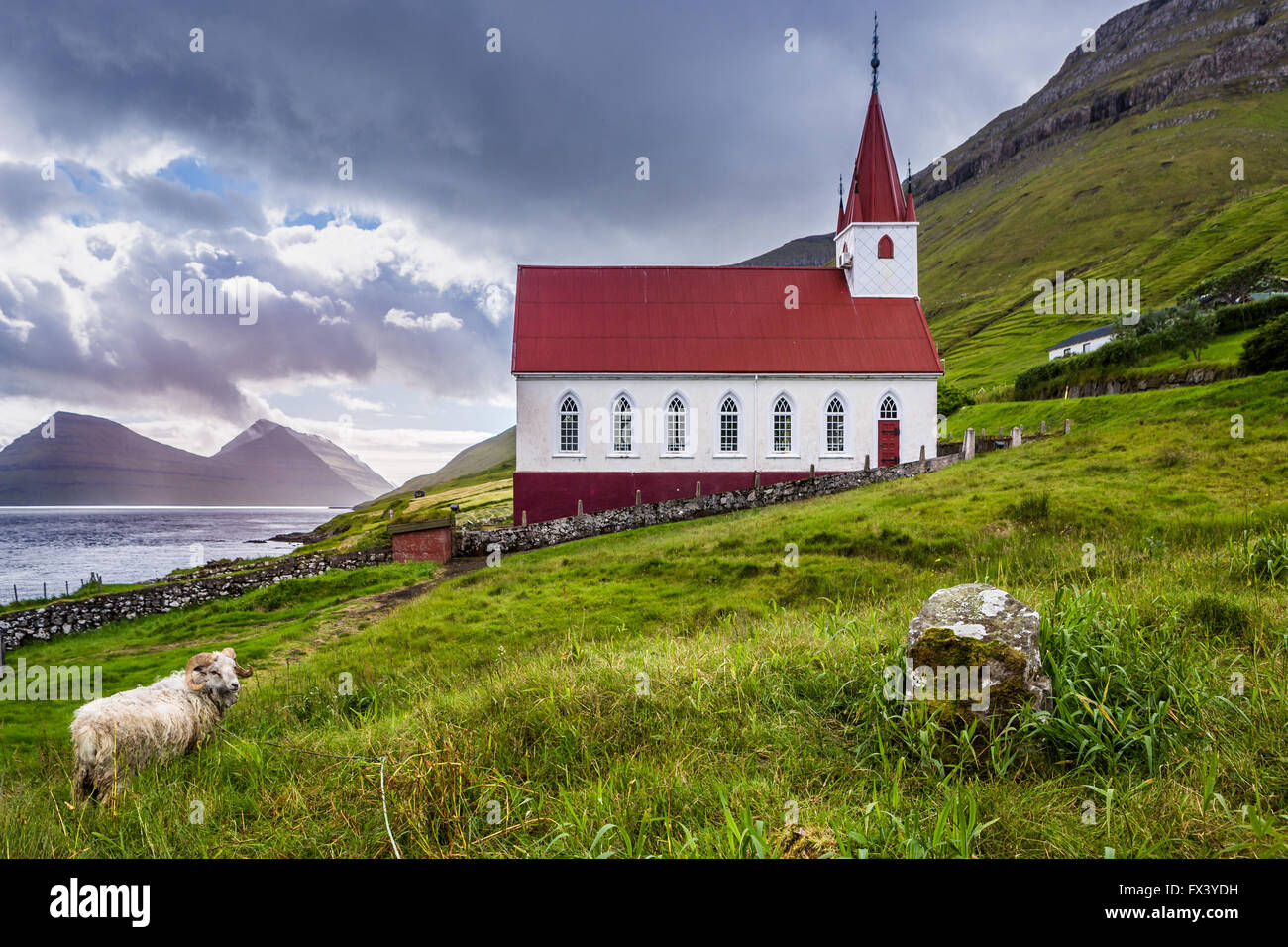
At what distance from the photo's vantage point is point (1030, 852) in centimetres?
329

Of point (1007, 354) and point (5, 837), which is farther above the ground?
point (1007, 354)

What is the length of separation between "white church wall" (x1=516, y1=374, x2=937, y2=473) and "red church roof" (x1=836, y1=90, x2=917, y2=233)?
11.1m

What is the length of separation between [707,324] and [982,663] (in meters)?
32.4

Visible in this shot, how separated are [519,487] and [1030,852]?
100ft

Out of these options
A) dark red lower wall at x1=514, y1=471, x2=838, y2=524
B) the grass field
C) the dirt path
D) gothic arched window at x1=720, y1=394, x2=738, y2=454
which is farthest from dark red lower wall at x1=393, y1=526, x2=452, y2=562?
gothic arched window at x1=720, y1=394, x2=738, y2=454

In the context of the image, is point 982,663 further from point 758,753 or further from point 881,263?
point 881,263

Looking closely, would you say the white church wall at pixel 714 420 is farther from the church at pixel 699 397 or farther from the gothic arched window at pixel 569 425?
the gothic arched window at pixel 569 425

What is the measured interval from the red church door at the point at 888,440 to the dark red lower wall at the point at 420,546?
74.9 feet

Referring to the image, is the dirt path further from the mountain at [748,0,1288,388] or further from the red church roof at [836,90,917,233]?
the mountain at [748,0,1288,388]

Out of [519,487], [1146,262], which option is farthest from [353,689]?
[1146,262]

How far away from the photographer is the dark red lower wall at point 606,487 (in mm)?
32594

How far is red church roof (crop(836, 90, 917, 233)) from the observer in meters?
37.5

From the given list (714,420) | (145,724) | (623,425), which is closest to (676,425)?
(714,420)
